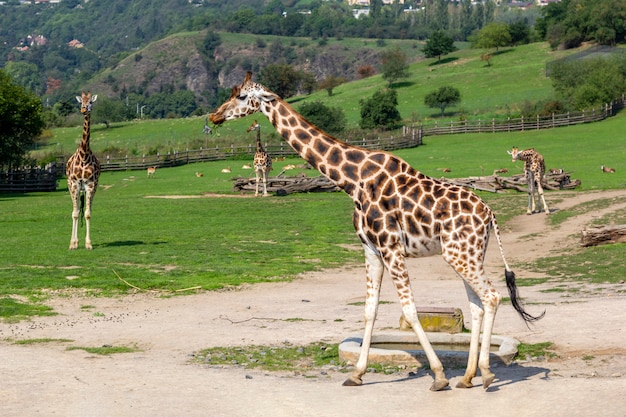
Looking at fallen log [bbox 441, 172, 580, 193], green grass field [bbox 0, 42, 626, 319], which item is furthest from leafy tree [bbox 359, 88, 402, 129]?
fallen log [bbox 441, 172, 580, 193]

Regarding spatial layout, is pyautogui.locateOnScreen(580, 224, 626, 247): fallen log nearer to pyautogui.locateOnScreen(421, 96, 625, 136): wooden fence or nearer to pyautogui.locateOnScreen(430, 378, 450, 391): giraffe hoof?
pyautogui.locateOnScreen(430, 378, 450, 391): giraffe hoof

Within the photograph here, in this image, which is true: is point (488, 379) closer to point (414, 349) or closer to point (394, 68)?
point (414, 349)

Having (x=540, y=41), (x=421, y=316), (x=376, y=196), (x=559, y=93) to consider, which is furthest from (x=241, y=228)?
(x=540, y=41)

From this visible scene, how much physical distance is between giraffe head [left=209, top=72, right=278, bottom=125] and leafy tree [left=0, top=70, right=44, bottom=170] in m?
56.7

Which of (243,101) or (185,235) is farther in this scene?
(185,235)

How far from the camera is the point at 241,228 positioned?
40125 millimetres

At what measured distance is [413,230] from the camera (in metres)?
14.7

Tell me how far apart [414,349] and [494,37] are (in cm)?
16498

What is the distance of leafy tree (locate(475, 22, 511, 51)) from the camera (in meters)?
175

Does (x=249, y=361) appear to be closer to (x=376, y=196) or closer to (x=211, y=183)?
(x=376, y=196)

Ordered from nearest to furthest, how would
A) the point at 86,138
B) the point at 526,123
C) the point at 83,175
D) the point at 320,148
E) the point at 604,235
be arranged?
the point at 320,148
the point at 604,235
the point at 83,175
the point at 86,138
the point at 526,123

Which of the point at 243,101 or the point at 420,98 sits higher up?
the point at 420,98

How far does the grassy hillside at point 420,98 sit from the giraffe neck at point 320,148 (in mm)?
76817

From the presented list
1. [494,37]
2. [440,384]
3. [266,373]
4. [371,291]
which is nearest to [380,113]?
[494,37]
